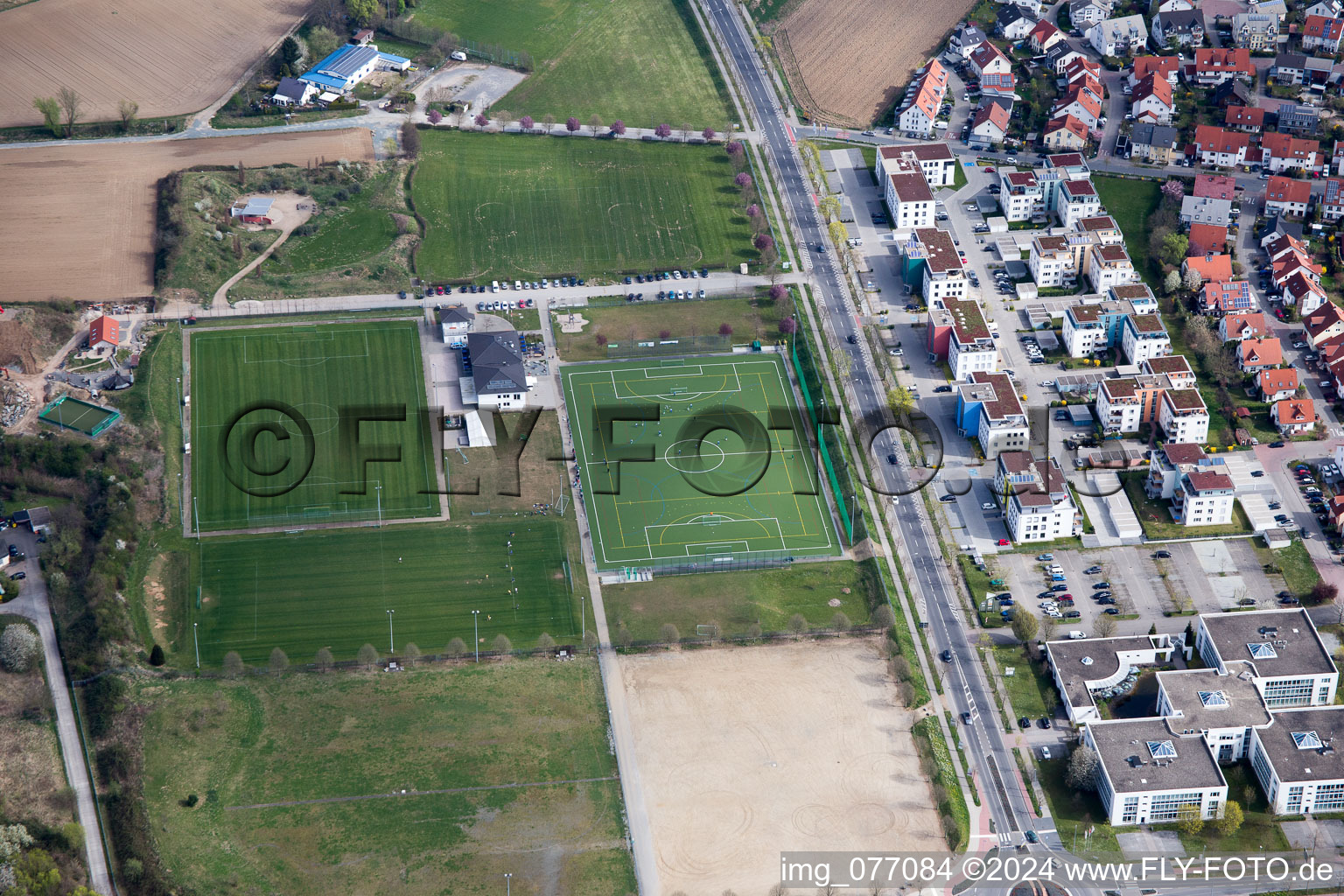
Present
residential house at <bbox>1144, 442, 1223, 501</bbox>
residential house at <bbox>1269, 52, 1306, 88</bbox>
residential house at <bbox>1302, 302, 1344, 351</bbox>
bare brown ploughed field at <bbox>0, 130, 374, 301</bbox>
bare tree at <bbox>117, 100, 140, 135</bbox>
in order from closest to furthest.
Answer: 1. residential house at <bbox>1144, 442, 1223, 501</bbox>
2. residential house at <bbox>1302, 302, 1344, 351</bbox>
3. bare brown ploughed field at <bbox>0, 130, 374, 301</bbox>
4. bare tree at <bbox>117, 100, 140, 135</bbox>
5. residential house at <bbox>1269, 52, 1306, 88</bbox>

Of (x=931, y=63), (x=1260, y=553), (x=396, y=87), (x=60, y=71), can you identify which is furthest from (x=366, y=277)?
(x=1260, y=553)

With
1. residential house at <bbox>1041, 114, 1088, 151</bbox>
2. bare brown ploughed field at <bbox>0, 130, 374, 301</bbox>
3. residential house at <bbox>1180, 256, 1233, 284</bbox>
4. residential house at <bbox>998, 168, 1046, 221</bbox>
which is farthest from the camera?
residential house at <bbox>1041, 114, 1088, 151</bbox>

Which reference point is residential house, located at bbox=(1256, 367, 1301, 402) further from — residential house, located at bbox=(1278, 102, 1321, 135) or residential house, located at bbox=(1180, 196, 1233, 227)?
residential house, located at bbox=(1278, 102, 1321, 135)

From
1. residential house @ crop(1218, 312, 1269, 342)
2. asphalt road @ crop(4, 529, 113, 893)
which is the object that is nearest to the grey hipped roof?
asphalt road @ crop(4, 529, 113, 893)

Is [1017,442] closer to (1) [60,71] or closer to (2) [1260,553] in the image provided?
(2) [1260,553]

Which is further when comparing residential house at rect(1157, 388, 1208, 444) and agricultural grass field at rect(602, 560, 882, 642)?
residential house at rect(1157, 388, 1208, 444)

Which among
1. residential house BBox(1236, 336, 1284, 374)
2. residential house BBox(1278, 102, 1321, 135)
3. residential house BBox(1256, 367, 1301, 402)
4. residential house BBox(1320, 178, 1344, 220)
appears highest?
residential house BBox(1278, 102, 1321, 135)

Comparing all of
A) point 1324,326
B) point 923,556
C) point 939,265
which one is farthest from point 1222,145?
point 923,556
